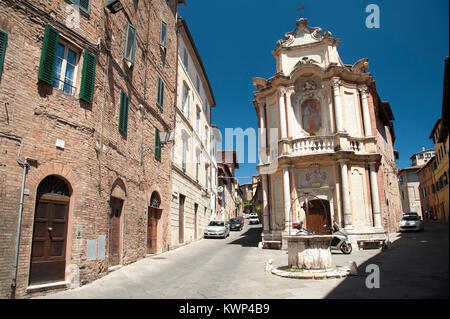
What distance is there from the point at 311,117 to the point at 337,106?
182 cm

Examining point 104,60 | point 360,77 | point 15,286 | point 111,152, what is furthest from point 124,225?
point 360,77

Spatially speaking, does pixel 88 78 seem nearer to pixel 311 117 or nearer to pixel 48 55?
pixel 48 55

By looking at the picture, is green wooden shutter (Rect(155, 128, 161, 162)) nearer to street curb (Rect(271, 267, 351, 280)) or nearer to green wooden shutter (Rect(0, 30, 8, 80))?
green wooden shutter (Rect(0, 30, 8, 80))

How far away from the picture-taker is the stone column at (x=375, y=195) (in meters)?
17.4

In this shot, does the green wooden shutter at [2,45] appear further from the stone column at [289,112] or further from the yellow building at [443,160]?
the stone column at [289,112]

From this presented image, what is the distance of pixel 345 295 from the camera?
6.06m

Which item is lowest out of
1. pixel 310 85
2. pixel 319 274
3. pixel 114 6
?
pixel 319 274

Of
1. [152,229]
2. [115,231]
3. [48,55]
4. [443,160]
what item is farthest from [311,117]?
[443,160]

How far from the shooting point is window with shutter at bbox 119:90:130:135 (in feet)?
38.1

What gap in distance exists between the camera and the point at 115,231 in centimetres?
1108

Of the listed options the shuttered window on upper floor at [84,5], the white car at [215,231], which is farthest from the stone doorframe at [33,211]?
the white car at [215,231]

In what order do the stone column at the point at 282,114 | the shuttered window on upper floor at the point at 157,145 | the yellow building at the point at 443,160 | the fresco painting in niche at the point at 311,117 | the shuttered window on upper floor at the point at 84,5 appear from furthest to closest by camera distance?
the fresco painting in niche at the point at 311,117 → the stone column at the point at 282,114 → the shuttered window on upper floor at the point at 157,145 → the shuttered window on upper floor at the point at 84,5 → the yellow building at the point at 443,160

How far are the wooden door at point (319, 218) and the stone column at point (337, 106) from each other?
440 cm
